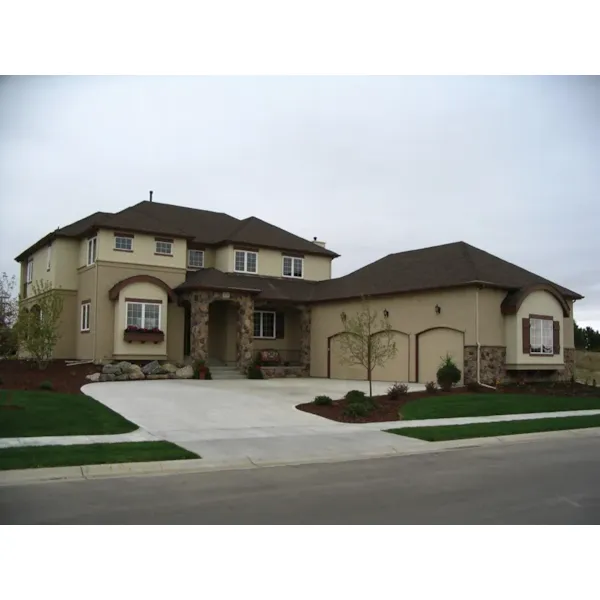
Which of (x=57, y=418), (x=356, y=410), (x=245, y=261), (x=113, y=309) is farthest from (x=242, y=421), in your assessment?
(x=245, y=261)

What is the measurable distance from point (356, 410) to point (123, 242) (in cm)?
1596

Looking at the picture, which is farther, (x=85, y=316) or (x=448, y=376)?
(x=85, y=316)

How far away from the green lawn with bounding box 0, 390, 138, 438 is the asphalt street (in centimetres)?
438

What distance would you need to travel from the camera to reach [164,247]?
29906 mm

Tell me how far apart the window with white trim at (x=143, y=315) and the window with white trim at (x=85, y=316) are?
2.29 meters

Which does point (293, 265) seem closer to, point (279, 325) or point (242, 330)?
point (279, 325)

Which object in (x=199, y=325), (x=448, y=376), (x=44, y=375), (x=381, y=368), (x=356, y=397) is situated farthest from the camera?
(x=381, y=368)

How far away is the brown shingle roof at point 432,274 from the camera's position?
2598 centimetres

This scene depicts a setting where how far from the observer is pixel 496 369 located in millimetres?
25094

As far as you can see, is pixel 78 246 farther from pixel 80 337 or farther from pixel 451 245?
pixel 451 245

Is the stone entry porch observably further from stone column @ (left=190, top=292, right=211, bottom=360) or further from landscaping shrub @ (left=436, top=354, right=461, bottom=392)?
landscaping shrub @ (left=436, top=354, right=461, bottom=392)

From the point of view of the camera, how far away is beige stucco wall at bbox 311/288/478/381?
25156 millimetres

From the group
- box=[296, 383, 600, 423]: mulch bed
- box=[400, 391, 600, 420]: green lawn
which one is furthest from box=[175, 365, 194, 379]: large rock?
box=[400, 391, 600, 420]: green lawn

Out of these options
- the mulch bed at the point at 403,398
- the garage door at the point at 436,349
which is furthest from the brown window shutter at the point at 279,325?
the mulch bed at the point at 403,398
